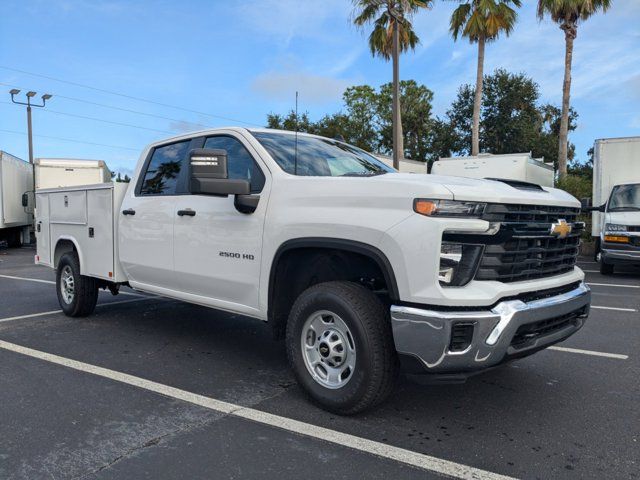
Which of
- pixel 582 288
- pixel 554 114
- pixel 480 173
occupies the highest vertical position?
pixel 554 114

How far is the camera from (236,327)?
6.27m

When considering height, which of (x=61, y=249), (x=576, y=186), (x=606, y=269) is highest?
(x=576, y=186)

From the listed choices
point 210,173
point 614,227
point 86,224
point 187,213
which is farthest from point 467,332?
point 614,227

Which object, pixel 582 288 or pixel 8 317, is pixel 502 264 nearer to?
pixel 582 288

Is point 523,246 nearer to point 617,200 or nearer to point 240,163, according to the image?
point 240,163

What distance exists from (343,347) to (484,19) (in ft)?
68.7

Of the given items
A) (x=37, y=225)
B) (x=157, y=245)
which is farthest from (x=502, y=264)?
(x=37, y=225)

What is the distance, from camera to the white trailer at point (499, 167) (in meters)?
Result: 15.4

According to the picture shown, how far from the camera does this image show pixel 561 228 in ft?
12.2

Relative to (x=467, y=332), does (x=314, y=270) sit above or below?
above

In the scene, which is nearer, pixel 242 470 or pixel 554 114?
pixel 242 470

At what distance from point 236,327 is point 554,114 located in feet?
128

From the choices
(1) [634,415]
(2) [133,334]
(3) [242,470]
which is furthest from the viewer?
(2) [133,334]

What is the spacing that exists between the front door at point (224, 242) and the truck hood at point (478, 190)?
3.85 feet
